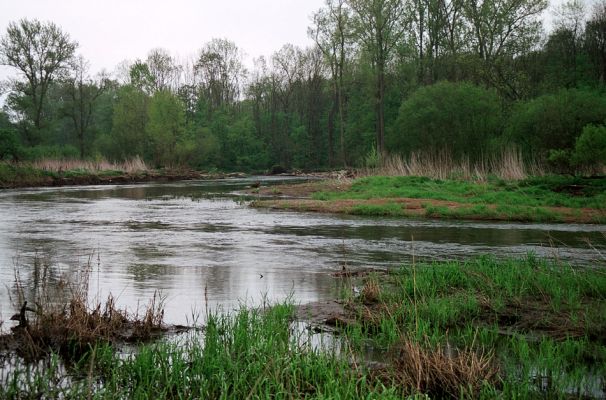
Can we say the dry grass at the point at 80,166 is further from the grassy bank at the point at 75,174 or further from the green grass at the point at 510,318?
the green grass at the point at 510,318

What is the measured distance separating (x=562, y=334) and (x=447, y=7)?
53.1m

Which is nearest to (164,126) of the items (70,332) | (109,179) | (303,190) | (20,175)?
(109,179)

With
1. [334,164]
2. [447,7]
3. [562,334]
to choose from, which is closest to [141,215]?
[562,334]

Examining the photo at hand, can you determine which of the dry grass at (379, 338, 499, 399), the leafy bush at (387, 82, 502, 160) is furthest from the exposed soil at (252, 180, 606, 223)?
the dry grass at (379, 338, 499, 399)

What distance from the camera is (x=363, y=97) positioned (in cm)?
7312

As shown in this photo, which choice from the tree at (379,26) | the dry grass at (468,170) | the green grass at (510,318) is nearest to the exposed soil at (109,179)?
the tree at (379,26)

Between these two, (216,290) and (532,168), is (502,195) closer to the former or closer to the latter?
(532,168)

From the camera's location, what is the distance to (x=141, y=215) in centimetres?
2208

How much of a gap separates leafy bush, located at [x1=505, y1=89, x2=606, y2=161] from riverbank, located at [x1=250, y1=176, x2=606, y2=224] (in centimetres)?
620

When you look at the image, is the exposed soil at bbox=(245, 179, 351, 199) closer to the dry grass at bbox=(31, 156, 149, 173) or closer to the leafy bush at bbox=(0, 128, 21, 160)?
the dry grass at bbox=(31, 156, 149, 173)

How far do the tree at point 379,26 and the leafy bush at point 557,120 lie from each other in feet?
61.1

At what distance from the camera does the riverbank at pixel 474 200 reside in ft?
66.6

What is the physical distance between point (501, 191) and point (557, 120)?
32.6 ft

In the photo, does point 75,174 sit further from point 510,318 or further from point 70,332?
point 510,318
